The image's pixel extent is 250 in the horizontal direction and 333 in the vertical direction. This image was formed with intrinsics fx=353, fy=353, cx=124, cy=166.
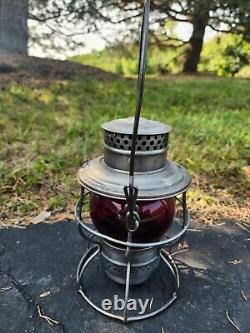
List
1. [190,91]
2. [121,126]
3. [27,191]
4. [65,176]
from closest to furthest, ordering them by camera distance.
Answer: [121,126], [27,191], [65,176], [190,91]

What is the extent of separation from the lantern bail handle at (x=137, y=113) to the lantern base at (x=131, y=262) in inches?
8.3

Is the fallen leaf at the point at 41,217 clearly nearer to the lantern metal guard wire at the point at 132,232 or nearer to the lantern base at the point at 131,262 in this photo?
the lantern metal guard wire at the point at 132,232

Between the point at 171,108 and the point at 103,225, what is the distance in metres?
2.28

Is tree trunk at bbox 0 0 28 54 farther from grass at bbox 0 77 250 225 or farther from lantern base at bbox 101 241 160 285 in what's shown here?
lantern base at bbox 101 241 160 285

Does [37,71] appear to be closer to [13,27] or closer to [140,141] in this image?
[13,27]

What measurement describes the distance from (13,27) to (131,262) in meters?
3.58

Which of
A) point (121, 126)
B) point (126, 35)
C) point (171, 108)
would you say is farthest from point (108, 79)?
point (121, 126)

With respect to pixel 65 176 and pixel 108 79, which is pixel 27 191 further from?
pixel 108 79

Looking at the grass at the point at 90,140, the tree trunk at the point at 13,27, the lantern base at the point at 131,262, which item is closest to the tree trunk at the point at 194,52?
the grass at the point at 90,140

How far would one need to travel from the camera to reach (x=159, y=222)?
1186mm

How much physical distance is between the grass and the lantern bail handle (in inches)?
33.0

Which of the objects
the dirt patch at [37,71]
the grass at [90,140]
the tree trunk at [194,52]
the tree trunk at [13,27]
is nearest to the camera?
the grass at [90,140]

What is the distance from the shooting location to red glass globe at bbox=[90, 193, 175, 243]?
Answer: 115cm

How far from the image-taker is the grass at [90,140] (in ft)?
6.34
